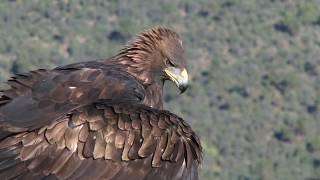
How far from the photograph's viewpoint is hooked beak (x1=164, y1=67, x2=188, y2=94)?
790 cm

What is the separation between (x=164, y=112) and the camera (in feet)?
22.0

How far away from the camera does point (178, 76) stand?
26.0 feet

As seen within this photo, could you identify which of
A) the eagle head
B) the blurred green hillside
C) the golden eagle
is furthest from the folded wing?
the blurred green hillside

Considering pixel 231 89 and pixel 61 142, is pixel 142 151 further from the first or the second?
pixel 231 89

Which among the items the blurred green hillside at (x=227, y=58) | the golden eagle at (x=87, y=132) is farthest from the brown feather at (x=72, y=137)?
the blurred green hillside at (x=227, y=58)

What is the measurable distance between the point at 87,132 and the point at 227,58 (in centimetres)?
2700

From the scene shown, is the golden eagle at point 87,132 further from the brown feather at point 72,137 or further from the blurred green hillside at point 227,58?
the blurred green hillside at point 227,58

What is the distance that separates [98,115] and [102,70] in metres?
0.88

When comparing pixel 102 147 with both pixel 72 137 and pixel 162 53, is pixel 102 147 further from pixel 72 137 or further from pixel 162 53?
pixel 162 53

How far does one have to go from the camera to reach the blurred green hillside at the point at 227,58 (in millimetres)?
28594

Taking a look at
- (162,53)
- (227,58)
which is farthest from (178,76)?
(227,58)

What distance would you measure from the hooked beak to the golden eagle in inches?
31.4

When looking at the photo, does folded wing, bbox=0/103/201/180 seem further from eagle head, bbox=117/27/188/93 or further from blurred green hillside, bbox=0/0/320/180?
blurred green hillside, bbox=0/0/320/180

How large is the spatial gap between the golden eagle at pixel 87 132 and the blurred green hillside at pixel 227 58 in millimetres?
18025
